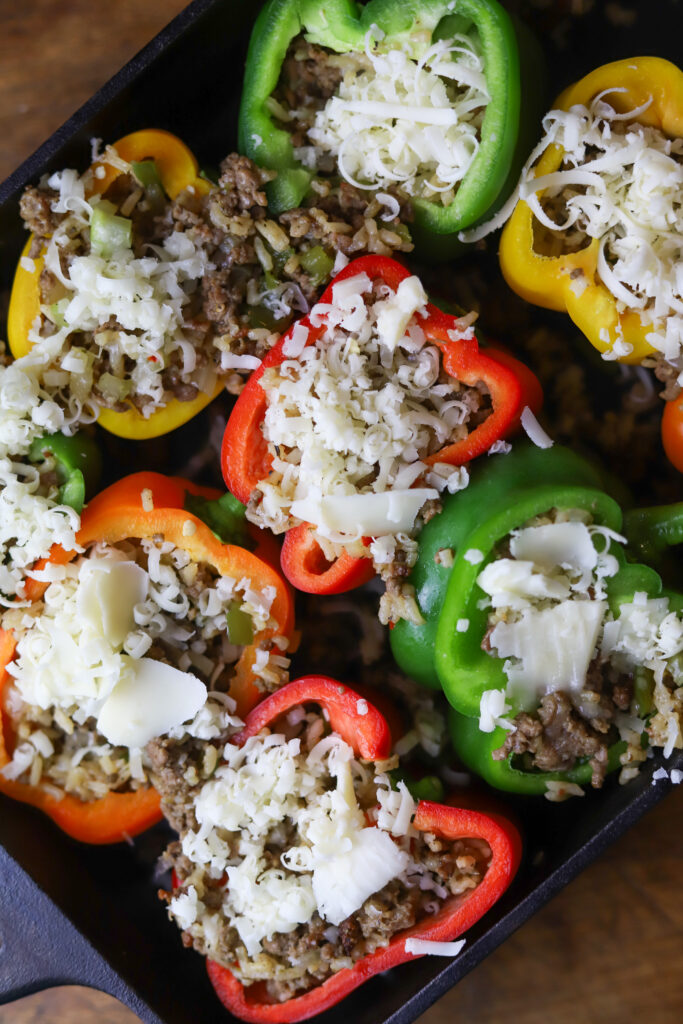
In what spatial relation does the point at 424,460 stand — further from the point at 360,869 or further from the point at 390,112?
the point at 360,869

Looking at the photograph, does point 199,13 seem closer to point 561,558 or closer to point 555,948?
point 561,558

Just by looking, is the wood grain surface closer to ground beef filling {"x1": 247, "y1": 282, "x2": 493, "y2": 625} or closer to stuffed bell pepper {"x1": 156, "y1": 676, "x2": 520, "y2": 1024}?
stuffed bell pepper {"x1": 156, "y1": 676, "x2": 520, "y2": 1024}

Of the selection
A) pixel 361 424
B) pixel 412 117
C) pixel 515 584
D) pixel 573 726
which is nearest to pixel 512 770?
pixel 573 726

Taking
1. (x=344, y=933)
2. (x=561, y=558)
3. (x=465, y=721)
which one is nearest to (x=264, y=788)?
(x=344, y=933)

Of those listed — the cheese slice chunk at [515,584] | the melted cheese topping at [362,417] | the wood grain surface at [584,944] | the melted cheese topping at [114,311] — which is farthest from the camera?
the wood grain surface at [584,944]

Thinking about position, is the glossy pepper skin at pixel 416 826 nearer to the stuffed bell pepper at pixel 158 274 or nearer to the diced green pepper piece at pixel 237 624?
the diced green pepper piece at pixel 237 624

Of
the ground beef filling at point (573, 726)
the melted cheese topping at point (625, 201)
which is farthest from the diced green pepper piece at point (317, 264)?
the ground beef filling at point (573, 726)
